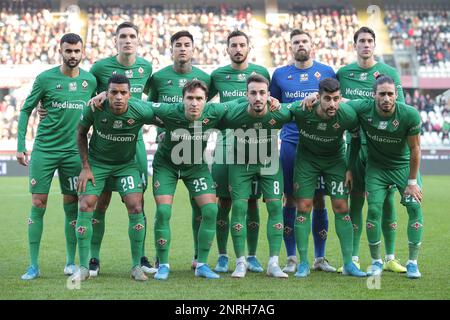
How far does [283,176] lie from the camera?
26.5 feet

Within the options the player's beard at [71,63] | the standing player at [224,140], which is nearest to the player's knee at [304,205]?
the standing player at [224,140]

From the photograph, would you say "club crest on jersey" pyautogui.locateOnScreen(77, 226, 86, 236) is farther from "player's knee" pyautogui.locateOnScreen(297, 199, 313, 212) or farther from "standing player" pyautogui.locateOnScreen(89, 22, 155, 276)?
"player's knee" pyautogui.locateOnScreen(297, 199, 313, 212)

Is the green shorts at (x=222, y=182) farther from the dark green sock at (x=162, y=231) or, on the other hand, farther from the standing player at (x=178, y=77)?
the dark green sock at (x=162, y=231)

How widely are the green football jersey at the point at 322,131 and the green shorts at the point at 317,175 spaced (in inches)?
2.7

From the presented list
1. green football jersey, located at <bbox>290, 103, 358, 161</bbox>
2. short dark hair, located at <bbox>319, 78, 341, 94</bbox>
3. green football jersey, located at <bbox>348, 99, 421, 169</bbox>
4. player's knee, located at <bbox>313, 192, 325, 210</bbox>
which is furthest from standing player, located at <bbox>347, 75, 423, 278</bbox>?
player's knee, located at <bbox>313, 192, 325, 210</bbox>

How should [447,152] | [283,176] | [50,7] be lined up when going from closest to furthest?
[283,176] < [447,152] < [50,7]

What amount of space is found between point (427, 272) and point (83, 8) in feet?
99.1

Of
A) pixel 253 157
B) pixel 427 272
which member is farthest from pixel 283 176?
pixel 427 272

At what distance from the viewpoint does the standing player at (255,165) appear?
7438 millimetres

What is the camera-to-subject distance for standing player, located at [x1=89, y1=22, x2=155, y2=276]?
7.87 meters

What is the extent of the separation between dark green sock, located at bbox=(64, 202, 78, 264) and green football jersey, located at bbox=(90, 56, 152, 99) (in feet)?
4.17

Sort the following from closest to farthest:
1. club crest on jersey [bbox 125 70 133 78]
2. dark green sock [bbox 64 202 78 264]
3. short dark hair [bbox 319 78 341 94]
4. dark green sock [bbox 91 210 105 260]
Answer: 1. short dark hair [bbox 319 78 341 94]
2. dark green sock [bbox 64 202 78 264]
3. dark green sock [bbox 91 210 105 260]
4. club crest on jersey [bbox 125 70 133 78]

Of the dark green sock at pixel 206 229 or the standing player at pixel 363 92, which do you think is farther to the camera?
the standing player at pixel 363 92
